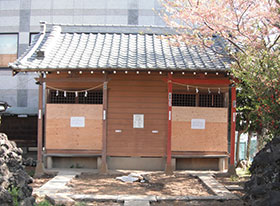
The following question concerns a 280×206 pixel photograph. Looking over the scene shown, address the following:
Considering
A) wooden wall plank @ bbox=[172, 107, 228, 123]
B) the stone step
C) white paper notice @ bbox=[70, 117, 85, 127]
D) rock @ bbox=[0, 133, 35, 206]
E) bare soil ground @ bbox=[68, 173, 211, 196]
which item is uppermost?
wooden wall plank @ bbox=[172, 107, 228, 123]

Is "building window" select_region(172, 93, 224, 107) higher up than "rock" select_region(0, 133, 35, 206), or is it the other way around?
"building window" select_region(172, 93, 224, 107)

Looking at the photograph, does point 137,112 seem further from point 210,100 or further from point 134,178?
point 210,100

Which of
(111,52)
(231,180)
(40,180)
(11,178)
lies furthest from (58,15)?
(11,178)

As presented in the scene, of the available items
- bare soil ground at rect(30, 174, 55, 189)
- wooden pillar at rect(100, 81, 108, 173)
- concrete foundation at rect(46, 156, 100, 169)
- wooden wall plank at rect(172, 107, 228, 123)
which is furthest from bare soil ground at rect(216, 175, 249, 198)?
bare soil ground at rect(30, 174, 55, 189)

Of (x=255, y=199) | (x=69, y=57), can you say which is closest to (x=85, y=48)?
Result: (x=69, y=57)

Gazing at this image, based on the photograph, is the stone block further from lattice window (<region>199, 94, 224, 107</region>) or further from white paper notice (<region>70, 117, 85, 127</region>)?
white paper notice (<region>70, 117, 85, 127</region>)

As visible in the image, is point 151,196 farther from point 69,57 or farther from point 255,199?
point 69,57

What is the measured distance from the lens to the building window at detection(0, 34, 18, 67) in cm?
1545

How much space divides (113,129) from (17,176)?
222 inches

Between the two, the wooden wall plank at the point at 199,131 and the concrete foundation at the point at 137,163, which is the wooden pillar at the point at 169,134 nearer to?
the wooden wall plank at the point at 199,131

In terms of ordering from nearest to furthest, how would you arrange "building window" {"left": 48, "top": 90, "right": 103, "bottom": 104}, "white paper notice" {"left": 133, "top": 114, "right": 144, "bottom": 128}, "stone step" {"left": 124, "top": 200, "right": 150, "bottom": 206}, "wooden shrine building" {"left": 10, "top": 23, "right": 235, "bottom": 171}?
"stone step" {"left": 124, "top": 200, "right": 150, "bottom": 206}
"wooden shrine building" {"left": 10, "top": 23, "right": 235, "bottom": 171}
"white paper notice" {"left": 133, "top": 114, "right": 144, "bottom": 128}
"building window" {"left": 48, "top": 90, "right": 103, "bottom": 104}

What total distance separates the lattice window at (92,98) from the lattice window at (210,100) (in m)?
3.70

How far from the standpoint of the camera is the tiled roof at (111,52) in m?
9.69

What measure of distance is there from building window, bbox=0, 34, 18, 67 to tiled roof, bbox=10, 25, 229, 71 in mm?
3934
